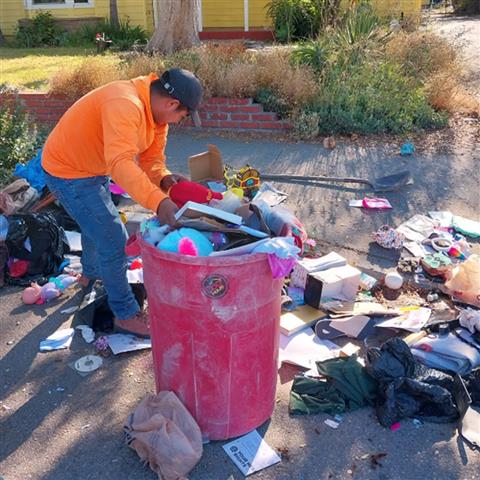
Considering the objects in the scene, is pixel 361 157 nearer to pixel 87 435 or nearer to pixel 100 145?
pixel 100 145

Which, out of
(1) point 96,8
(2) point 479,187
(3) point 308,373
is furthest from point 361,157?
(1) point 96,8

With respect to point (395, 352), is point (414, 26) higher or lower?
higher

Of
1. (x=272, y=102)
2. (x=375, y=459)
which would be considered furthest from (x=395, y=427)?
(x=272, y=102)

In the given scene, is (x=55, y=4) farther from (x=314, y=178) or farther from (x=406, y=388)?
(x=406, y=388)

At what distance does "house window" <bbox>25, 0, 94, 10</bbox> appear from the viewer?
17.5m

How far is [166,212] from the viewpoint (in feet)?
8.71

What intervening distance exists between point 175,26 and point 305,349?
9096 millimetres

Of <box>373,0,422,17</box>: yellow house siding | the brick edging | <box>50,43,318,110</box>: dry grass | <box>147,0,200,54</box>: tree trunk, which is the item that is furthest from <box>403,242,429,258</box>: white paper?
<box>373,0,422,17</box>: yellow house siding

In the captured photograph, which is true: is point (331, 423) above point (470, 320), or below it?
below

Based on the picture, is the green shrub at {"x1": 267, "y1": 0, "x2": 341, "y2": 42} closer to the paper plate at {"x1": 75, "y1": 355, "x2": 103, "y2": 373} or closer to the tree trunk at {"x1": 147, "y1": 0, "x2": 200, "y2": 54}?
the tree trunk at {"x1": 147, "y1": 0, "x2": 200, "y2": 54}

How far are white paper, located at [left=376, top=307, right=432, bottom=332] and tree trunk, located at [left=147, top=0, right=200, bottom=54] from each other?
28.3 ft

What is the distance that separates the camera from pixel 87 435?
2844 mm

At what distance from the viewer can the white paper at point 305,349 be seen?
3.38 meters

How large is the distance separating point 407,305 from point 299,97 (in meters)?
4.36
